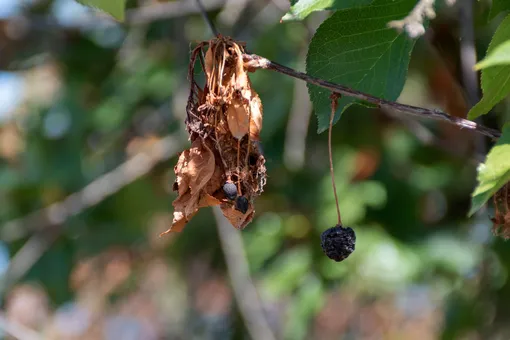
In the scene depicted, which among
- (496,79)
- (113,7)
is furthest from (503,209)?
(113,7)

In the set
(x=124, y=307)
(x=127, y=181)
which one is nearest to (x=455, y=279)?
(x=127, y=181)

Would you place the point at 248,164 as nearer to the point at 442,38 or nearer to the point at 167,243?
the point at 442,38

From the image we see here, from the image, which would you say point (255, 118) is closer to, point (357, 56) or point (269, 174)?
point (357, 56)

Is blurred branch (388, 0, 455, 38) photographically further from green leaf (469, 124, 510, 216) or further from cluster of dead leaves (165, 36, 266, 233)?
cluster of dead leaves (165, 36, 266, 233)

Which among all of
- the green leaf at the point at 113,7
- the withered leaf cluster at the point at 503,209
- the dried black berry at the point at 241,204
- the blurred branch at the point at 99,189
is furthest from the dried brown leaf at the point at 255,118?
the blurred branch at the point at 99,189

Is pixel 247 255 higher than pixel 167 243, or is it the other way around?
pixel 167 243

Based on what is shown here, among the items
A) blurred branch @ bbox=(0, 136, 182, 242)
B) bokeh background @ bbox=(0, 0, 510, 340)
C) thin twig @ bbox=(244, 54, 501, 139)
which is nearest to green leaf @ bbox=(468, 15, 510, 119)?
thin twig @ bbox=(244, 54, 501, 139)
